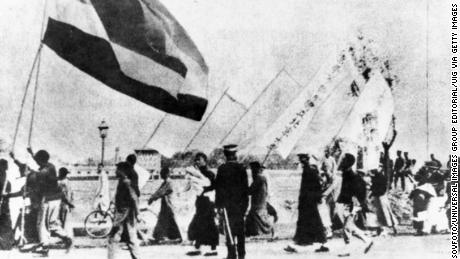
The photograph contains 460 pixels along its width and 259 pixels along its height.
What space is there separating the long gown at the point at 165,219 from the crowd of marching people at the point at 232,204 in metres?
0.01

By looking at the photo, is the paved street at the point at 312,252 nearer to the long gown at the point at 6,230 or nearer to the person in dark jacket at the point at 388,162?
the long gown at the point at 6,230

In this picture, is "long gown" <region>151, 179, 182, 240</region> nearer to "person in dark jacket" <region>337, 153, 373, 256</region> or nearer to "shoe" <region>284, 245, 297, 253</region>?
"shoe" <region>284, 245, 297, 253</region>

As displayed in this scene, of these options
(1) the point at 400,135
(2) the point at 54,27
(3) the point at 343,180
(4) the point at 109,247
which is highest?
(2) the point at 54,27

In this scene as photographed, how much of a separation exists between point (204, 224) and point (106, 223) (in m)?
1.00

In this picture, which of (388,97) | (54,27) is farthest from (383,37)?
(54,27)

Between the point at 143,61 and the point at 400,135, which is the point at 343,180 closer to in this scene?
the point at 400,135

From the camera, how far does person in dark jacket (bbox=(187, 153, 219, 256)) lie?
6121 mm

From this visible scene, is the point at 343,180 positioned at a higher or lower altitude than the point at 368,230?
higher

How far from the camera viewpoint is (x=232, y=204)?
6.08 m

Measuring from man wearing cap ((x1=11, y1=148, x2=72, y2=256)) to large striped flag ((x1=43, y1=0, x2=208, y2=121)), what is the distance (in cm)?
110

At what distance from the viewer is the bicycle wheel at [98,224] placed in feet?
20.1

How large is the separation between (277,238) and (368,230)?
99cm

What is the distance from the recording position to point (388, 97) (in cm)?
650

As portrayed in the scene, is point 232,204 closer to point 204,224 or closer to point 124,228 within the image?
point 204,224
